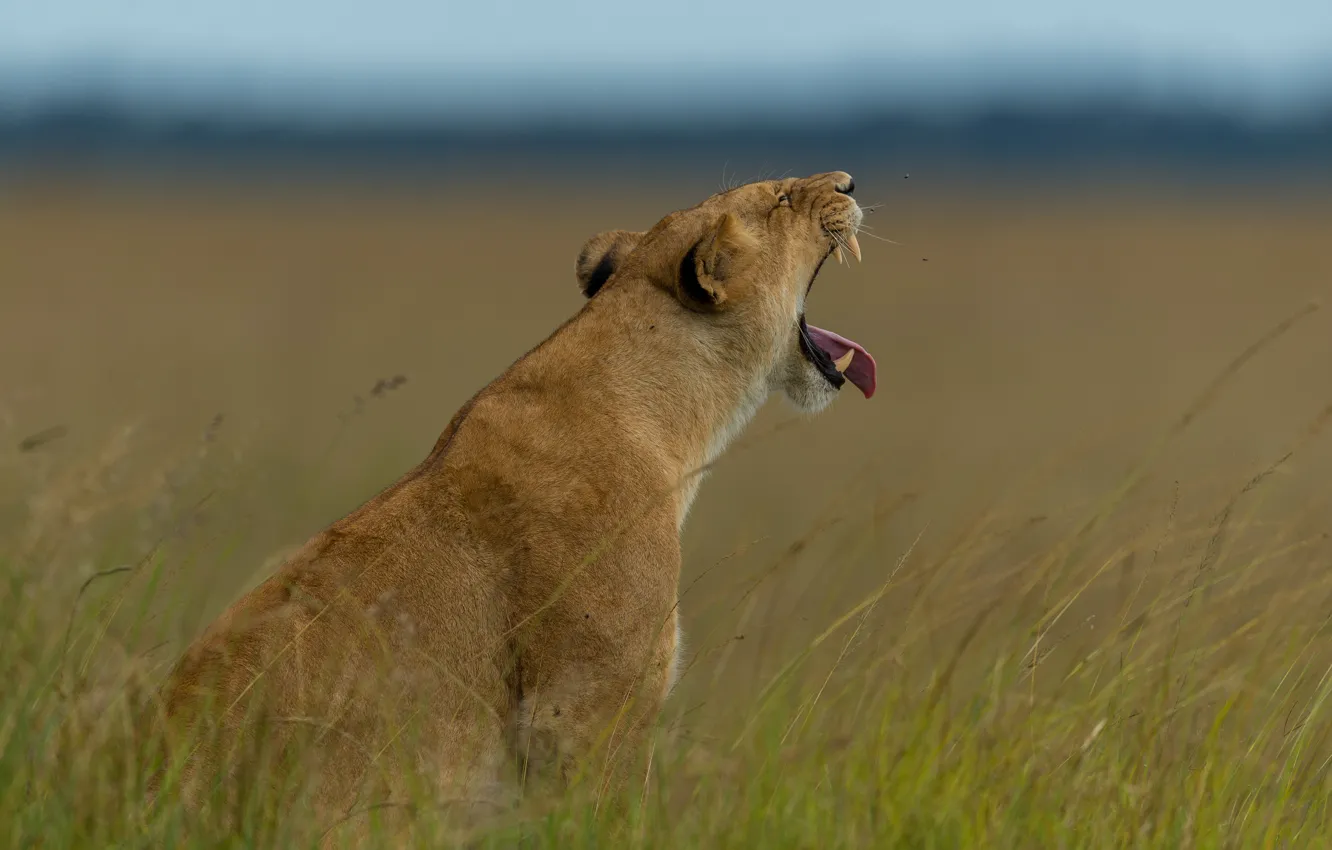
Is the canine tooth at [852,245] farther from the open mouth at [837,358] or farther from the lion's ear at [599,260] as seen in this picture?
the lion's ear at [599,260]

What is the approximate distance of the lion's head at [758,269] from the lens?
4.80m

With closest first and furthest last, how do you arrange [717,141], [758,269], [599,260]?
[758,269] → [599,260] → [717,141]

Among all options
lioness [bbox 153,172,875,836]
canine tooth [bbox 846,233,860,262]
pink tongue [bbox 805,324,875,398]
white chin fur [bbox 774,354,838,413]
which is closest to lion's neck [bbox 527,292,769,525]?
lioness [bbox 153,172,875,836]

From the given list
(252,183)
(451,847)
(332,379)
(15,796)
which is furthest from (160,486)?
(252,183)

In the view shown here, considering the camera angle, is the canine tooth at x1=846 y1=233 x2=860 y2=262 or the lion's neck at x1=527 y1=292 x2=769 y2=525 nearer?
the lion's neck at x1=527 y1=292 x2=769 y2=525

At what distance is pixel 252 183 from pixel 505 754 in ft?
173

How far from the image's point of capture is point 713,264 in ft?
15.7

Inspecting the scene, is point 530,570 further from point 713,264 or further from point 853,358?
point 853,358

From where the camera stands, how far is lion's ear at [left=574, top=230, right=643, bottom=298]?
516cm

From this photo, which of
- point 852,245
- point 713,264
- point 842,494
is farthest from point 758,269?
point 842,494

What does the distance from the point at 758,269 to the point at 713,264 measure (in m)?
0.16

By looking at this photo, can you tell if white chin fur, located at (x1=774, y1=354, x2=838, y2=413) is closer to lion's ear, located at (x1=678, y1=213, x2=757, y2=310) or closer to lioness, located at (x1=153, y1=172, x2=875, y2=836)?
lioness, located at (x1=153, y1=172, x2=875, y2=836)

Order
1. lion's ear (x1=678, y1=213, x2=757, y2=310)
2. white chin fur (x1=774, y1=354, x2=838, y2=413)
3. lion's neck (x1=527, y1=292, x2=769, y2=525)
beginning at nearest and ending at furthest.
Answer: lion's neck (x1=527, y1=292, x2=769, y2=525) < lion's ear (x1=678, y1=213, x2=757, y2=310) < white chin fur (x1=774, y1=354, x2=838, y2=413)

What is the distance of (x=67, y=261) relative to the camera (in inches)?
1353
